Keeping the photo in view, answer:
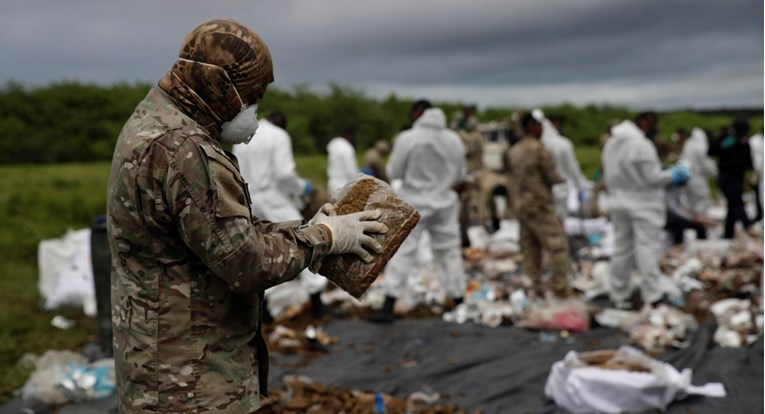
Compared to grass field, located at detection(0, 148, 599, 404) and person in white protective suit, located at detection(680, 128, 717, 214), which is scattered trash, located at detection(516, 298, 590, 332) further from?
person in white protective suit, located at detection(680, 128, 717, 214)

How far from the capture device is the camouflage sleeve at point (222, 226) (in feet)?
5.93

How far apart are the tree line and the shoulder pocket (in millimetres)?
16458

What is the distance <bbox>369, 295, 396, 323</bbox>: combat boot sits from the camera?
243 inches

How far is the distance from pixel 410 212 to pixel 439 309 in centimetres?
449

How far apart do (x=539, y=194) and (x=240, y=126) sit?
4.80 metres

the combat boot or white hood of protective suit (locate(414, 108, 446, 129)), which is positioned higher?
white hood of protective suit (locate(414, 108, 446, 129))

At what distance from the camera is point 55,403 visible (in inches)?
182

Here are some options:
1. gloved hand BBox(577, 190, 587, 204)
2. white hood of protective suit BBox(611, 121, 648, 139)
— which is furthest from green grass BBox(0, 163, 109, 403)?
gloved hand BBox(577, 190, 587, 204)

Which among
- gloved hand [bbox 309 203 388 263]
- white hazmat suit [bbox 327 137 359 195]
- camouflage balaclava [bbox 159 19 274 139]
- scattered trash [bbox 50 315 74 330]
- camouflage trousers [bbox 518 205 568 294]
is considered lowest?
scattered trash [bbox 50 315 74 330]

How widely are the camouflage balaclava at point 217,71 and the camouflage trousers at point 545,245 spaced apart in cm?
491

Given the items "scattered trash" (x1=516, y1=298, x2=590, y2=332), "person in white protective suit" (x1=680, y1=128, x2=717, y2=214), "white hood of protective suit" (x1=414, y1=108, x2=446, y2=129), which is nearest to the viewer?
"scattered trash" (x1=516, y1=298, x2=590, y2=332)

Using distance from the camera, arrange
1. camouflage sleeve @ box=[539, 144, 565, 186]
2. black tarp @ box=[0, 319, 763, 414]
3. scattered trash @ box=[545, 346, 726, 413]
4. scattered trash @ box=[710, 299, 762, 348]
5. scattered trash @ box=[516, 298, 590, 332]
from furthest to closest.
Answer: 1. camouflage sleeve @ box=[539, 144, 565, 186]
2. scattered trash @ box=[516, 298, 590, 332]
3. scattered trash @ box=[710, 299, 762, 348]
4. black tarp @ box=[0, 319, 763, 414]
5. scattered trash @ box=[545, 346, 726, 413]

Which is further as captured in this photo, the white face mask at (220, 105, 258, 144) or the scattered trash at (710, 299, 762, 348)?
the scattered trash at (710, 299, 762, 348)

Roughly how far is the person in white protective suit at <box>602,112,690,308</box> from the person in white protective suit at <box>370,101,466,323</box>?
52.5 inches
